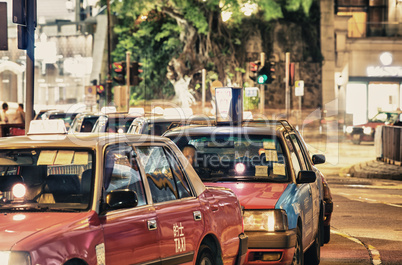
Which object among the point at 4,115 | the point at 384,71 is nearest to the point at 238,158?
the point at 4,115

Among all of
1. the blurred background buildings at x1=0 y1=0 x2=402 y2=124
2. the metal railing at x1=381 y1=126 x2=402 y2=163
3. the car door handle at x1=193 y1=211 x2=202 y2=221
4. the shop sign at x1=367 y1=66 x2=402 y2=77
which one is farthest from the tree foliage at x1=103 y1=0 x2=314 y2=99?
the car door handle at x1=193 y1=211 x2=202 y2=221

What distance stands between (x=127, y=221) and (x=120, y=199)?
0.27m

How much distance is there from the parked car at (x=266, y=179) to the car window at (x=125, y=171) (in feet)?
7.87

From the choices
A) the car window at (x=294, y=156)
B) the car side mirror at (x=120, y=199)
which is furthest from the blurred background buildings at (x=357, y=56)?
the car side mirror at (x=120, y=199)

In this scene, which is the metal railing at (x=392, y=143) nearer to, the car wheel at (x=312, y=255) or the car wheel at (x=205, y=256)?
the car wheel at (x=312, y=255)

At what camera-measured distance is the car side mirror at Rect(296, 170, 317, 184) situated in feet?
29.5

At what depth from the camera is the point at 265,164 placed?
31.4ft

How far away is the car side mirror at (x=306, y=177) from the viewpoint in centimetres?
900

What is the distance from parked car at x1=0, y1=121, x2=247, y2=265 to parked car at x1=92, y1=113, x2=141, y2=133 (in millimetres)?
10997

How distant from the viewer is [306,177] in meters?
9.05

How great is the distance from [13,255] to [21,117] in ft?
83.3

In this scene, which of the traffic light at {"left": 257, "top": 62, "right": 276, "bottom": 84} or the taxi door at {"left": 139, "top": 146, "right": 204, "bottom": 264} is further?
the traffic light at {"left": 257, "top": 62, "right": 276, "bottom": 84}

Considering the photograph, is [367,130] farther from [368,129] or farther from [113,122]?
[113,122]

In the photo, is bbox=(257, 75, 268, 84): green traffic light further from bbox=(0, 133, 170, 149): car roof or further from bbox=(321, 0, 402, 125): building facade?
bbox=(321, 0, 402, 125): building facade
